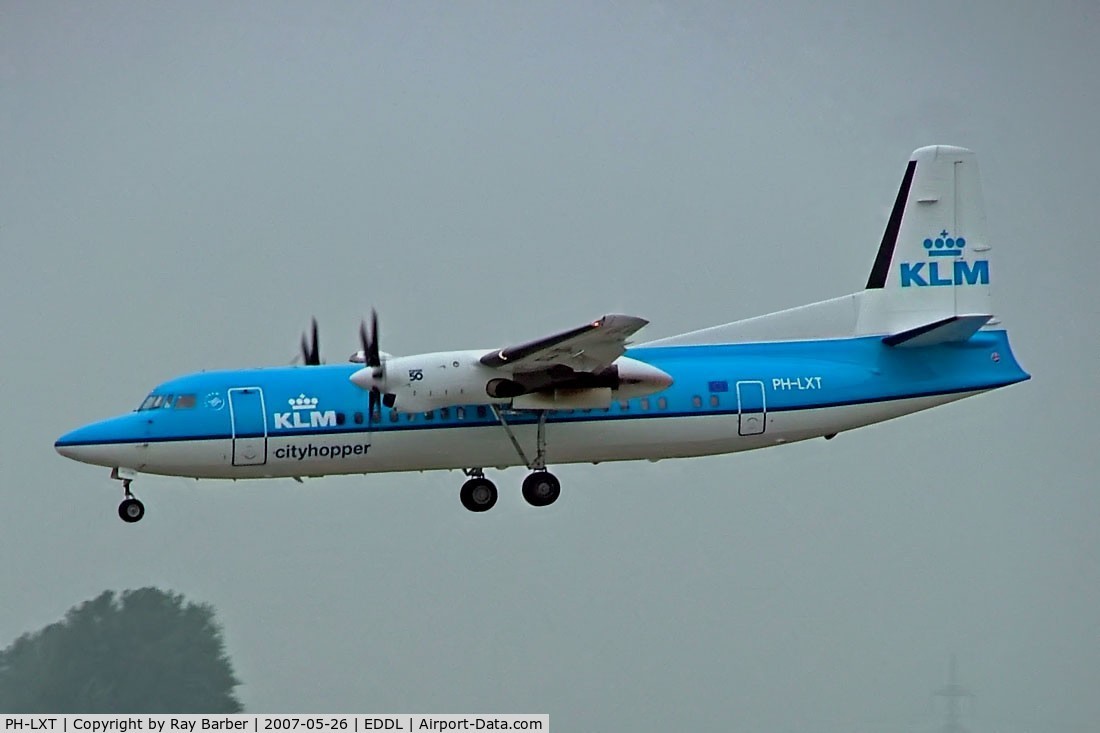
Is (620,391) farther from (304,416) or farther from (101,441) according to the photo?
(101,441)

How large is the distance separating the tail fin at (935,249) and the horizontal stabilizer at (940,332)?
0.55 metres

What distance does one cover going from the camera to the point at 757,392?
29875 millimetres

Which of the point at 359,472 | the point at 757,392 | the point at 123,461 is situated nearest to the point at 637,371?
the point at 757,392

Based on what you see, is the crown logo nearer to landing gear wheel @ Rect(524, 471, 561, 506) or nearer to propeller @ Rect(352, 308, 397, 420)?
propeller @ Rect(352, 308, 397, 420)

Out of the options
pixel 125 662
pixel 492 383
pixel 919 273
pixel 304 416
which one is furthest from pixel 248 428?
pixel 919 273

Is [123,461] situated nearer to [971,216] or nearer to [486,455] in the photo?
[486,455]

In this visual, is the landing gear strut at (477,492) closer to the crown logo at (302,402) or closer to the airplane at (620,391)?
the airplane at (620,391)

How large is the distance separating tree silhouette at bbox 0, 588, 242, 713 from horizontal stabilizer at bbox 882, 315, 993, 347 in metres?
11.7

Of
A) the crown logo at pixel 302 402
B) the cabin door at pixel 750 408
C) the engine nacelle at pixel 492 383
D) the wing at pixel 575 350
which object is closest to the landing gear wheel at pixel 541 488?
the engine nacelle at pixel 492 383

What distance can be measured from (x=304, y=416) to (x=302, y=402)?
0.67 ft

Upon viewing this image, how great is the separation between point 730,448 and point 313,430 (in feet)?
19.3

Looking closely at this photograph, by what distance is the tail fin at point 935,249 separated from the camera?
31.1 m

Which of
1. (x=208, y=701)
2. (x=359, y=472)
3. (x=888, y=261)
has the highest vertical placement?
(x=888, y=261)

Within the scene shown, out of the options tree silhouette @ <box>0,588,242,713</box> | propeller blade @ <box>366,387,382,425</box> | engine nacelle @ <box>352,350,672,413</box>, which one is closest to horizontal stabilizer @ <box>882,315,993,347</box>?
engine nacelle @ <box>352,350,672,413</box>
